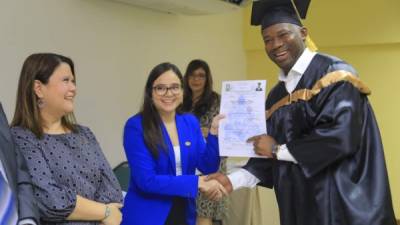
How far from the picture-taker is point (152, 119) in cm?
231

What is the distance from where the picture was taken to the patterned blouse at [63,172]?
1.72 metres

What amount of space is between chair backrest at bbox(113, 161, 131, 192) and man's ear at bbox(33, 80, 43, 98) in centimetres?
181

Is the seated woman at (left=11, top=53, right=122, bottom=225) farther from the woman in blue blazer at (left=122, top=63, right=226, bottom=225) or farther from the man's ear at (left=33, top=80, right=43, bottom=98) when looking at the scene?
the woman in blue blazer at (left=122, top=63, right=226, bottom=225)

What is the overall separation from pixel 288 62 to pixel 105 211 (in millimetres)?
884

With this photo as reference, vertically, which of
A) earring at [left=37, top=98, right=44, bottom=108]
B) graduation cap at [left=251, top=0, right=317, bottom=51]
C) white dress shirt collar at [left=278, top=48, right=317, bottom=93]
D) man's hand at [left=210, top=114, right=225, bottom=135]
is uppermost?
graduation cap at [left=251, top=0, right=317, bottom=51]

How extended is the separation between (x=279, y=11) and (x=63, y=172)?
3.32ft

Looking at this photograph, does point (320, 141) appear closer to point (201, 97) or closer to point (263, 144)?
point (263, 144)

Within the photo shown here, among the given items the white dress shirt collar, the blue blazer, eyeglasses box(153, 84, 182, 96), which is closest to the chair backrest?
the blue blazer

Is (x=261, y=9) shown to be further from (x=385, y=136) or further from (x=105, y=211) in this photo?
(x=385, y=136)

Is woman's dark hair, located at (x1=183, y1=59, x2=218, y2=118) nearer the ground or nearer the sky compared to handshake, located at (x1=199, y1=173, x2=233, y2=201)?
nearer the sky

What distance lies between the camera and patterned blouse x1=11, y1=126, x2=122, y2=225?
1.72 metres

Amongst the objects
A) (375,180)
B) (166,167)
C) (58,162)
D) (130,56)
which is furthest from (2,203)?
(130,56)

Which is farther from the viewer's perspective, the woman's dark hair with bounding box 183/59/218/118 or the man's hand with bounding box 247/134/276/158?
the woman's dark hair with bounding box 183/59/218/118

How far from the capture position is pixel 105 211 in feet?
6.12
